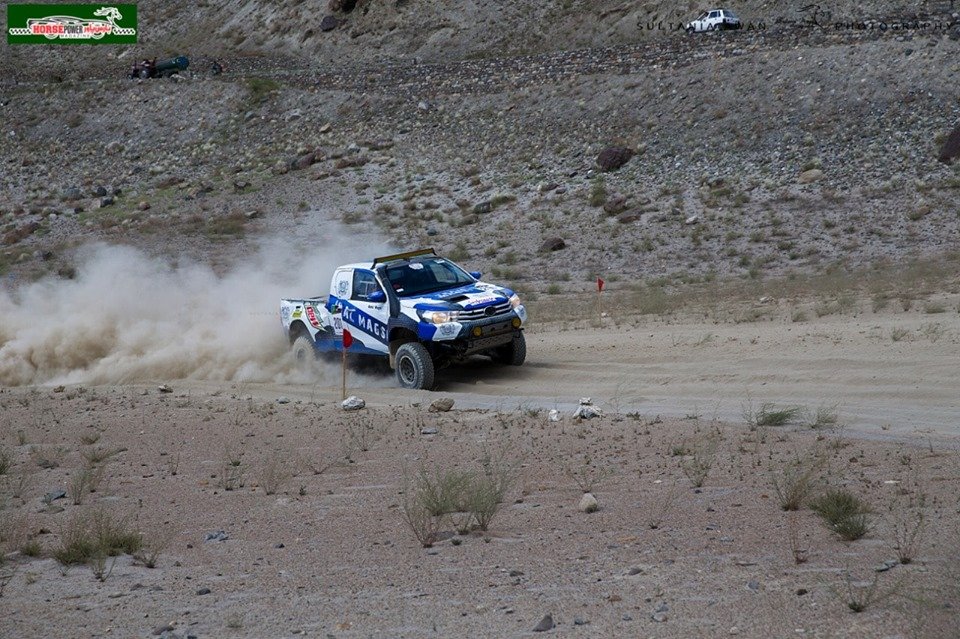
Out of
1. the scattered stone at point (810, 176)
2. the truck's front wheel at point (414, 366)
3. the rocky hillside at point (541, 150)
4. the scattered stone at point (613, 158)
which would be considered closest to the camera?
the truck's front wheel at point (414, 366)

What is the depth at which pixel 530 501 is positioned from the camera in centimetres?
984

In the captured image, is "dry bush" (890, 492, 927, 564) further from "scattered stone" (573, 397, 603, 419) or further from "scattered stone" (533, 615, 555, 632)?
"scattered stone" (573, 397, 603, 419)

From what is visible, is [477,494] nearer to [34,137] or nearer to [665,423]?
[665,423]

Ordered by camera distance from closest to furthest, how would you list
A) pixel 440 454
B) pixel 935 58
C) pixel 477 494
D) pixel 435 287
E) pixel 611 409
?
pixel 477 494 → pixel 440 454 → pixel 611 409 → pixel 435 287 → pixel 935 58

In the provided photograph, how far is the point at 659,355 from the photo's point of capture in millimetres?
17078

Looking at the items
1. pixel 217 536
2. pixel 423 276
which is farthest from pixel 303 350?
pixel 217 536

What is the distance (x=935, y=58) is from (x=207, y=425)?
32.8 m

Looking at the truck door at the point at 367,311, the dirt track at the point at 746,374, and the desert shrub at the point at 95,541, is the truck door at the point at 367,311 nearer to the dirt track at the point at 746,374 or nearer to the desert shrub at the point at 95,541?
the dirt track at the point at 746,374

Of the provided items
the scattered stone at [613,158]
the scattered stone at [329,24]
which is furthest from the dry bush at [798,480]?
the scattered stone at [329,24]

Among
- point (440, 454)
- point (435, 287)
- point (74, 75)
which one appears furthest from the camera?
point (74, 75)

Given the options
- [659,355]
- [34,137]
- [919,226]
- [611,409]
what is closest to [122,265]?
[659,355]

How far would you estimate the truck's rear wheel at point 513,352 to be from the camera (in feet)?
55.6

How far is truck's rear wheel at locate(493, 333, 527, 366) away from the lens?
667 inches

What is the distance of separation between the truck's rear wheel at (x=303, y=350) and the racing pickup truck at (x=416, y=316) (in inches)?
4.4
